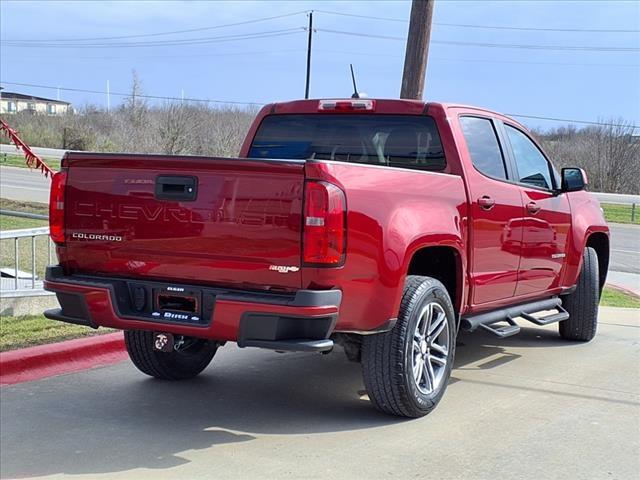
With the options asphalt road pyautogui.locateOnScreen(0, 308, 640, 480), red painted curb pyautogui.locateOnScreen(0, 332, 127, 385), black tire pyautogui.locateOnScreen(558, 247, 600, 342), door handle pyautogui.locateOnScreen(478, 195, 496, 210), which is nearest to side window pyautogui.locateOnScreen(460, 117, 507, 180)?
door handle pyautogui.locateOnScreen(478, 195, 496, 210)

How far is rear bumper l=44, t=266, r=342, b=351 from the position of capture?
4.20 meters

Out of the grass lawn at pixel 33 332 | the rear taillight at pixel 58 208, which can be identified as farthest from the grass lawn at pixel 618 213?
the rear taillight at pixel 58 208

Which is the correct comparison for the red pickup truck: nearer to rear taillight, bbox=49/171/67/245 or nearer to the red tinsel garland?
rear taillight, bbox=49/171/67/245

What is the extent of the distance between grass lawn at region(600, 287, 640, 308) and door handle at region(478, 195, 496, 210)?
16.9ft

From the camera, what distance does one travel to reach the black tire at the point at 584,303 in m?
7.43

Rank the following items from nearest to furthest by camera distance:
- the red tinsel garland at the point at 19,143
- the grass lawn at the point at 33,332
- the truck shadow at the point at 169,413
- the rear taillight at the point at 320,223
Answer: the rear taillight at the point at 320,223 < the truck shadow at the point at 169,413 < the grass lawn at the point at 33,332 < the red tinsel garland at the point at 19,143

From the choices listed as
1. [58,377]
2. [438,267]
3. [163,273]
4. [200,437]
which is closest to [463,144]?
[438,267]

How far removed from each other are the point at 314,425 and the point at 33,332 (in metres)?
3.07

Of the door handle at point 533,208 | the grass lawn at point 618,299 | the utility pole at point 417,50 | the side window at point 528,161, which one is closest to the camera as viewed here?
the door handle at point 533,208

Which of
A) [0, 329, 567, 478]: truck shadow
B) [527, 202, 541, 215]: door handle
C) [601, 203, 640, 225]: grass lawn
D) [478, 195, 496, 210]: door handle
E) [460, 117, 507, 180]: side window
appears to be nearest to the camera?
[0, 329, 567, 478]: truck shadow

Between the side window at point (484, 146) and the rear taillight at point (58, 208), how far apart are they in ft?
9.23

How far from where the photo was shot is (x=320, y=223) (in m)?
4.17

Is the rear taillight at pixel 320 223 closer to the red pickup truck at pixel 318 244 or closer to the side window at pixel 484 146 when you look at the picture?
the red pickup truck at pixel 318 244

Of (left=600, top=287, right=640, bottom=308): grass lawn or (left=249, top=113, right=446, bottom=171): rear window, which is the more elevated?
(left=249, top=113, right=446, bottom=171): rear window
